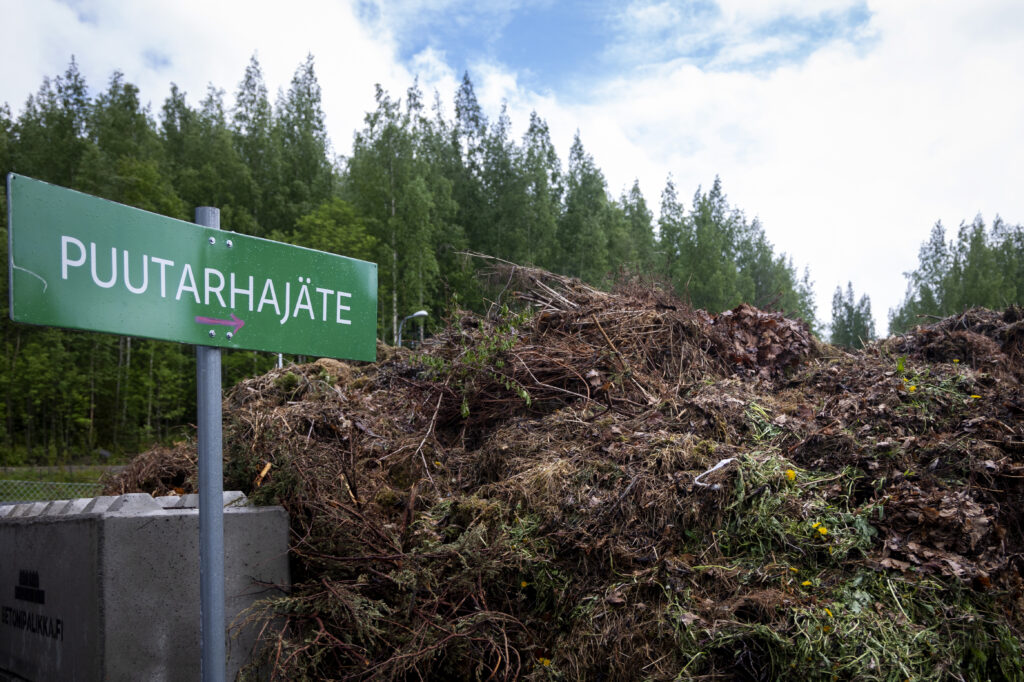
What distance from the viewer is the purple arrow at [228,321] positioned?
6.56 feet

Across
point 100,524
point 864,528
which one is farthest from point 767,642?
point 100,524

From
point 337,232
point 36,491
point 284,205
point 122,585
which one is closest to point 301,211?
point 284,205

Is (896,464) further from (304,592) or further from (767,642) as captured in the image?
(304,592)

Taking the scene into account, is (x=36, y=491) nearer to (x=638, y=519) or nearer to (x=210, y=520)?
(x=638, y=519)

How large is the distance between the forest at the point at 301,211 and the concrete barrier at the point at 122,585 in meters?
13.3

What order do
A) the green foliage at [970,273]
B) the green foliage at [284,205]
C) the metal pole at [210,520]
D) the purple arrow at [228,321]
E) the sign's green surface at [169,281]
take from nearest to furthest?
the sign's green surface at [169,281], the metal pole at [210,520], the purple arrow at [228,321], the green foliage at [284,205], the green foliage at [970,273]

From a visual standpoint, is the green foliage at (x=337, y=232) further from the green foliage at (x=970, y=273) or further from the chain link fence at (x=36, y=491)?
the green foliage at (x=970, y=273)

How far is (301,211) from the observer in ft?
90.9

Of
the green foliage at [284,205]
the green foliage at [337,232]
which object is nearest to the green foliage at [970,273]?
the green foliage at [284,205]

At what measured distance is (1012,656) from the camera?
9.37ft

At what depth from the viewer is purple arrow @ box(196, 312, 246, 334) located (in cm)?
200

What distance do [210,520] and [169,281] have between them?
702 millimetres

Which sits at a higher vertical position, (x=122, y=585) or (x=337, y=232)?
(x=337, y=232)

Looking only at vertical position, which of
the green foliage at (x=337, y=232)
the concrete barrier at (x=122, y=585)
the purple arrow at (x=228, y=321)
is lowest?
the concrete barrier at (x=122, y=585)
